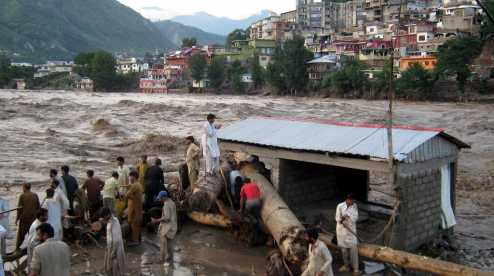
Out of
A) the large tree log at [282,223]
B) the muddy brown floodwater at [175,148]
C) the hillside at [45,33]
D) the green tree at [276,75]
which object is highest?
the hillside at [45,33]

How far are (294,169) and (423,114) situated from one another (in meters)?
31.5

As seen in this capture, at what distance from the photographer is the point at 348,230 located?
25.1 feet

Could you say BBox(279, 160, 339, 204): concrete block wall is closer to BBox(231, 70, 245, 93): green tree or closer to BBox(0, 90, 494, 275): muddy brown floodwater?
BBox(0, 90, 494, 275): muddy brown floodwater

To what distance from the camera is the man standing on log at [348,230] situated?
7.59 metres

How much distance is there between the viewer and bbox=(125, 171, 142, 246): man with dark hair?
27.7 ft

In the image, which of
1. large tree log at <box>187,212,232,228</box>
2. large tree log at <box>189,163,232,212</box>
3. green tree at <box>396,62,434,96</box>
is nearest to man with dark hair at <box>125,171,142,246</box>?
large tree log at <box>189,163,232,212</box>

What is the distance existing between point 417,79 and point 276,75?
22601mm

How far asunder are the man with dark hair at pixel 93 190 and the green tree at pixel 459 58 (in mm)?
44963

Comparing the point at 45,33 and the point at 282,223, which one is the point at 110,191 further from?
the point at 45,33

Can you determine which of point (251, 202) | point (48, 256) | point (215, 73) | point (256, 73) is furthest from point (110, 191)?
point (215, 73)

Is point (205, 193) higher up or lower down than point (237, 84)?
lower down

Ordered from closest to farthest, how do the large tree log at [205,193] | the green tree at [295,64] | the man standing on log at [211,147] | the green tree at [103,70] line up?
the large tree log at [205,193], the man standing on log at [211,147], the green tree at [295,64], the green tree at [103,70]

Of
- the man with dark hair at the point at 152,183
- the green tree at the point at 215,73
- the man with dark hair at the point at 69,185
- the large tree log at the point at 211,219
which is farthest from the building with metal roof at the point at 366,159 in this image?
the green tree at the point at 215,73

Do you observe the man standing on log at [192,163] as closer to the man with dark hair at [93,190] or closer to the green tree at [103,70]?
the man with dark hair at [93,190]
